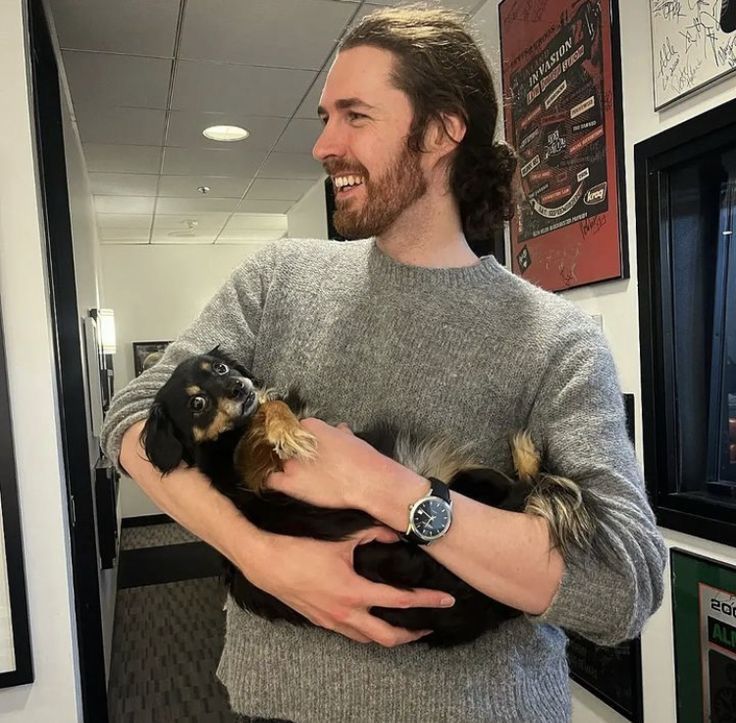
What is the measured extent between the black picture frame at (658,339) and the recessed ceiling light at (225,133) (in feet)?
10.7

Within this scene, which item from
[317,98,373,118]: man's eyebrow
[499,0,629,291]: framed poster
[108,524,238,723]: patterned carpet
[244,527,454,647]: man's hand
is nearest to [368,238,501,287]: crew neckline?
[317,98,373,118]: man's eyebrow

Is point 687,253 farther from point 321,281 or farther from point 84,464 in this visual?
point 84,464

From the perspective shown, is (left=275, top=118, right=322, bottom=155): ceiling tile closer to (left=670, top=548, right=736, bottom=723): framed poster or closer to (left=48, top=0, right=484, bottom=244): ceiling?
(left=48, top=0, right=484, bottom=244): ceiling

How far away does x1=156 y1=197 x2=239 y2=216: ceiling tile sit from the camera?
6531mm

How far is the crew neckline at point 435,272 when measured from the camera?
3.62 ft

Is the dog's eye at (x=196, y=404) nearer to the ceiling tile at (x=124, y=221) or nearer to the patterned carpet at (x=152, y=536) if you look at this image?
the patterned carpet at (x=152, y=536)

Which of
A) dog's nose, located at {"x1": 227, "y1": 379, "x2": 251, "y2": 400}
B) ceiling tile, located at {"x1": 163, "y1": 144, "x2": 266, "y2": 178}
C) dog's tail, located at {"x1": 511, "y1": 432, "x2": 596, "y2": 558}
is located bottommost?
dog's tail, located at {"x1": 511, "y1": 432, "x2": 596, "y2": 558}

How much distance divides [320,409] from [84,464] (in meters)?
2.10

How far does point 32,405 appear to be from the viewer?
2.28 metres

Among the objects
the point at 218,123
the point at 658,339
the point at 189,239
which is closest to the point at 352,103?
the point at 658,339

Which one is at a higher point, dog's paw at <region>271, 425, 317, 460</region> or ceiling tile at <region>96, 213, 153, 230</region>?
ceiling tile at <region>96, 213, 153, 230</region>

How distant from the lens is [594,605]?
84 cm

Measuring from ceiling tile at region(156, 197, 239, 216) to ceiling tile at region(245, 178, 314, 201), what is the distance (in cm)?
29

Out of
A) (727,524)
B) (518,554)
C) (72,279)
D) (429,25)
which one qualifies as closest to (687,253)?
(727,524)
